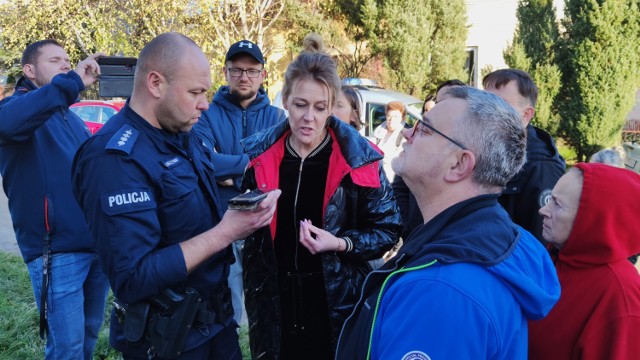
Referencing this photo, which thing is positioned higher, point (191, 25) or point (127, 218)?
point (191, 25)

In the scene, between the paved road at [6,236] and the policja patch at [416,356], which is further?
→ the paved road at [6,236]

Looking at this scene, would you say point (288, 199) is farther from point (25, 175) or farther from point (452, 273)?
point (25, 175)

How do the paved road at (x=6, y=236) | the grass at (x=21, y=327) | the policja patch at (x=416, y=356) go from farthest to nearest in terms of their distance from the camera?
the paved road at (x=6, y=236) → the grass at (x=21, y=327) → the policja patch at (x=416, y=356)

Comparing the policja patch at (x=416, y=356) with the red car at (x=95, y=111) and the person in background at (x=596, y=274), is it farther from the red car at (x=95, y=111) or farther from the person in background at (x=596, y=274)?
the red car at (x=95, y=111)

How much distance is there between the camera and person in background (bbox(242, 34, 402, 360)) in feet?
8.07

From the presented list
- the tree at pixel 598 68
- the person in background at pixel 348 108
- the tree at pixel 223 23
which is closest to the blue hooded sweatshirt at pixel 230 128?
the person in background at pixel 348 108

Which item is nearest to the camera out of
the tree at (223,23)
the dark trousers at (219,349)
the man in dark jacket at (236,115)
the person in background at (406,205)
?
the dark trousers at (219,349)

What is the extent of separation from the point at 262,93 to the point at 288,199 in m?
1.50

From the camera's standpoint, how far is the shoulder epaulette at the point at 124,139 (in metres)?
1.84

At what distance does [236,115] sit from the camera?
358cm

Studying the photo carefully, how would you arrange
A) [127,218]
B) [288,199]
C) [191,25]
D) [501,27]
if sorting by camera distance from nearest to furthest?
[127,218] → [288,199] → [191,25] → [501,27]

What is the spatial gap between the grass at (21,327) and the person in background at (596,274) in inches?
103

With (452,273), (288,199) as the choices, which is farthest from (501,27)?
(452,273)

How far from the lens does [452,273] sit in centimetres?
124
